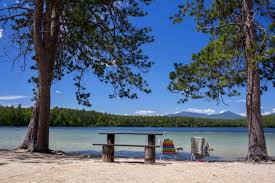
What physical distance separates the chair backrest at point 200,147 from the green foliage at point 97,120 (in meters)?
67.4

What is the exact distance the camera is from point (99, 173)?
28.8 feet

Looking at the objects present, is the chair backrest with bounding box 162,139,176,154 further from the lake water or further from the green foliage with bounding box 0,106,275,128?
the green foliage with bounding box 0,106,275,128

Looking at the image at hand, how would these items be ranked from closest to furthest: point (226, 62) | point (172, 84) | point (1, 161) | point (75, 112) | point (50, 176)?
1. point (50, 176)
2. point (1, 161)
3. point (226, 62)
4. point (172, 84)
5. point (75, 112)

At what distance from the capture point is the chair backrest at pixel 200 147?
1336 cm

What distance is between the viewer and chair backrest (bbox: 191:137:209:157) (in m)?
13.4

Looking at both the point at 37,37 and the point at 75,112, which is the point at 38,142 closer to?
the point at 37,37

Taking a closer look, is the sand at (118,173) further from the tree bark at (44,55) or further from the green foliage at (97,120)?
the green foliage at (97,120)

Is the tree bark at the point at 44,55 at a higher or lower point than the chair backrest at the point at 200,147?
higher

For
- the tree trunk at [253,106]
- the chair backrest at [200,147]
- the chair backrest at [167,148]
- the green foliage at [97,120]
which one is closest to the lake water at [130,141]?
the chair backrest at [167,148]

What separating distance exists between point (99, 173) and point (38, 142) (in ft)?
19.1

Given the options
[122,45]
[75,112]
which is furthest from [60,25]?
[75,112]

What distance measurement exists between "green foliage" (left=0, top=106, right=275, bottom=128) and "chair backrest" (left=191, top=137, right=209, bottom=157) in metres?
67.4

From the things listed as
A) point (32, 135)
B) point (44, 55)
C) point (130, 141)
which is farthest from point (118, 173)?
point (130, 141)

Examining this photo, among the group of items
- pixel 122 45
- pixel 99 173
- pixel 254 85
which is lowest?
pixel 99 173
